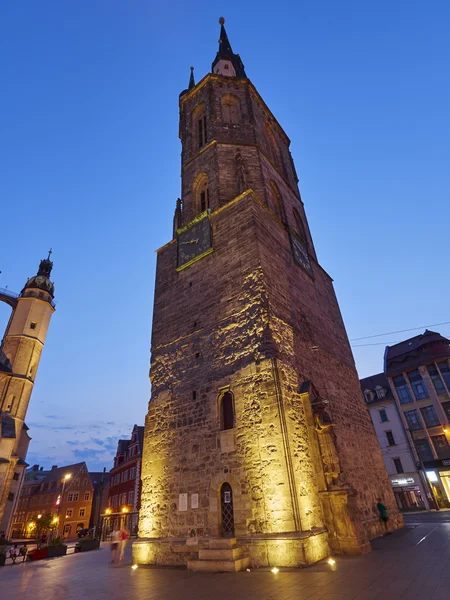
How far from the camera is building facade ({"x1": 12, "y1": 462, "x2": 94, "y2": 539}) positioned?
46438 millimetres

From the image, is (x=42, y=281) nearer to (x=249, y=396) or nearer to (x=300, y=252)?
(x=300, y=252)

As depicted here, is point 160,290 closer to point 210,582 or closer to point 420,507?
point 210,582

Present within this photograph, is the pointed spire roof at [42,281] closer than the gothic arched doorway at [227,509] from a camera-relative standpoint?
No

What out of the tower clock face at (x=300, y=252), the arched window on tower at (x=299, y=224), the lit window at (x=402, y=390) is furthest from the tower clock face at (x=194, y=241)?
the lit window at (x=402, y=390)

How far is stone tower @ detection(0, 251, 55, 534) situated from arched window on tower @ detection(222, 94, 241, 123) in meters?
27.8

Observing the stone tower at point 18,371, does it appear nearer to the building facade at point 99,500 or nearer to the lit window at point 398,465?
the building facade at point 99,500

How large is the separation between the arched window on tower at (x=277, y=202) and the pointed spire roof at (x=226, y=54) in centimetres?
1224

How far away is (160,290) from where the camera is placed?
14625 mm

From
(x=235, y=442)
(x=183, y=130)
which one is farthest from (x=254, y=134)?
(x=235, y=442)

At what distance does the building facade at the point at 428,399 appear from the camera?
2541 centimetres

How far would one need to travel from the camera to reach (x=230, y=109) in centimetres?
1933

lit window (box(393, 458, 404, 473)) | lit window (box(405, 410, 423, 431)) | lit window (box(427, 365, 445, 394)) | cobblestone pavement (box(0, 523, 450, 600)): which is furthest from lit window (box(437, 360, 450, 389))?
cobblestone pavement (box(0, 523, 450, 600))

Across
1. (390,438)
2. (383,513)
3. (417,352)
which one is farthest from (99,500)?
(383,513)

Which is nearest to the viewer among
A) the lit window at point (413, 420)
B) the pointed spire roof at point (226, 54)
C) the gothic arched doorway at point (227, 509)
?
the gothic arched doorway at point (227, 509)
